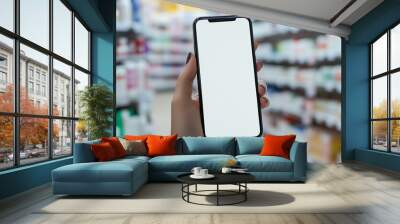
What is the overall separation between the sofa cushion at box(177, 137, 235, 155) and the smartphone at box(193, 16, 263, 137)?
2016 millimetres

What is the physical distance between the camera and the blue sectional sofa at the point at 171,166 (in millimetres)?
4898

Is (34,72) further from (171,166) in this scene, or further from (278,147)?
(278,147)

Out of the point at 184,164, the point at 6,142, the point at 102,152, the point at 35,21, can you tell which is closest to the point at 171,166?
the point at 184,164

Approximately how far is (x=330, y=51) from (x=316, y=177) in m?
3.83

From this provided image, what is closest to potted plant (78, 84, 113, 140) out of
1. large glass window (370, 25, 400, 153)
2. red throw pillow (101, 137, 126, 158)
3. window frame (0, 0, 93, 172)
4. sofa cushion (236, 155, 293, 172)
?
window frame (0, 0, 93, 172)

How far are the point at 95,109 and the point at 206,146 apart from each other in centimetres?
244

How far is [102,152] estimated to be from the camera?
575cm

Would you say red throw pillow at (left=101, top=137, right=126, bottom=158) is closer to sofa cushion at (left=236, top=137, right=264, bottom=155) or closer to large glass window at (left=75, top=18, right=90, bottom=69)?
sofa cushion at (left=236, top=137, right=264, bottom=155)

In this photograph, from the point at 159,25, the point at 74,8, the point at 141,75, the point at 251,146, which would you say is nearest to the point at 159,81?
the point at 141,75

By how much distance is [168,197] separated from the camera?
494 centimetres

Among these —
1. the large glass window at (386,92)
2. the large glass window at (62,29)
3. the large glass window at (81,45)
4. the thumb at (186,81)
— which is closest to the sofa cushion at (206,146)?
the thumb at (186,81)

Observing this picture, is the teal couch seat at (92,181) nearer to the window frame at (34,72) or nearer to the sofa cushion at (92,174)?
the sofa cushion at (92,174)

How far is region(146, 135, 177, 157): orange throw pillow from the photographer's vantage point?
680 centimetres

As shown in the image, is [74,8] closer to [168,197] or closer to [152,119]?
[152,119]
